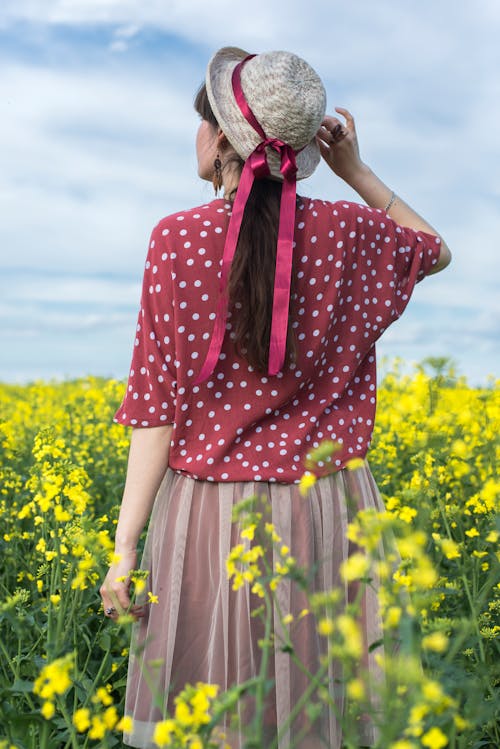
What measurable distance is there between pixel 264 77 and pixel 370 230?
403 mm

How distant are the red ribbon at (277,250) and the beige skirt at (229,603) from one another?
29 cm

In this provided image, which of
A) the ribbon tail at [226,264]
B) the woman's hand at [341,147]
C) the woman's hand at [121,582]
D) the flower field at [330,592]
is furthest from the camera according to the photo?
the woman's hand at [341,147]

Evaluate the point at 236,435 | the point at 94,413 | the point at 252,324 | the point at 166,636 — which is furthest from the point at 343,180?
the point at 94,413

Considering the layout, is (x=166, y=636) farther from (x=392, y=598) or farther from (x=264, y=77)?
(x=264, y=77)

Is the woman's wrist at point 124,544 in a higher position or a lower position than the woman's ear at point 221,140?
lower

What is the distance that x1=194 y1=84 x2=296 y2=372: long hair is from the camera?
182cm

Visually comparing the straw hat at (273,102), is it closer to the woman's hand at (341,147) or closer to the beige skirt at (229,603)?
the woman's hand at (341,147)

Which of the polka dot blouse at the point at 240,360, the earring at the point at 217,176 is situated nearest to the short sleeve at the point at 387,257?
the polka dot blouse at the point at 240,360

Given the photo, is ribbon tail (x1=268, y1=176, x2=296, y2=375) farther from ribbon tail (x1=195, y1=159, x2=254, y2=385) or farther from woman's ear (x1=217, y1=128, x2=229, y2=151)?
woman's ear (x1=217, y1=128, x2=229, y2=151)

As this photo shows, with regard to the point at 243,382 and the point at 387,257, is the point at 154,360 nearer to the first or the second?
the point at 243,382

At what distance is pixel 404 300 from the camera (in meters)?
2.11

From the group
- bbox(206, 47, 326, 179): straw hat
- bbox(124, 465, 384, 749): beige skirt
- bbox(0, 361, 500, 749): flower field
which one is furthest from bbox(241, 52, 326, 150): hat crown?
→ bbox(124, 465, 384, 749): beige skirt

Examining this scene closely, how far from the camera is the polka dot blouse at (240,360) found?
1874 millimetres

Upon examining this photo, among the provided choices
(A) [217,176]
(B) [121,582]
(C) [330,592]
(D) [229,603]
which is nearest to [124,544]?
(B) [121,582]
